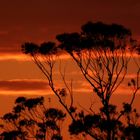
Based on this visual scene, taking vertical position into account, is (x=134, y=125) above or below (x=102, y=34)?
below

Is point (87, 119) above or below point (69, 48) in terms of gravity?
below

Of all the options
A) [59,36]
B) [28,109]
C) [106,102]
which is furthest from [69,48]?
[28,109]

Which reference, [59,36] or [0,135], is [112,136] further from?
[0,135]

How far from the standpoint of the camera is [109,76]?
61.1 metres

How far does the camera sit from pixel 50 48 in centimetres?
6400

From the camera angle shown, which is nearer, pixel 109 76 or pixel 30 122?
pixel 109 76

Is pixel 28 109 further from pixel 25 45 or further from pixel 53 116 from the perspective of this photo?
pixel 25 45

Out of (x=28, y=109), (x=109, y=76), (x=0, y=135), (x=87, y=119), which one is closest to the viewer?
(x=109, y=76)

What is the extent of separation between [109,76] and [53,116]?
48.2ft

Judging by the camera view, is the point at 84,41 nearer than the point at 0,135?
Yes

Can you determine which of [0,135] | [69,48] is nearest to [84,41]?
[69,48]

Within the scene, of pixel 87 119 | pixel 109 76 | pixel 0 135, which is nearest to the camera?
pixel 109 76

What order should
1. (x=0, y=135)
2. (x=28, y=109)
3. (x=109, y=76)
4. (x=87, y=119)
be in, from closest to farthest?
(x=109, y=76) → (x=87, y=119) → (x=28, y=109) → (x=0, y=135)

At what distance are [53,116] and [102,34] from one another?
15709 mm
